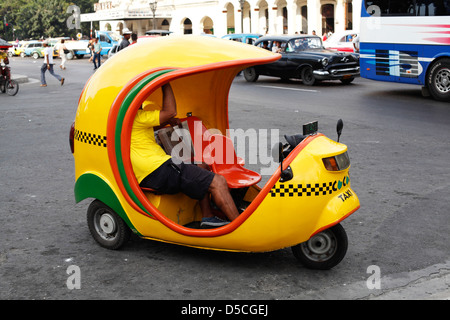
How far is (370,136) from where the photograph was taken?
959cm

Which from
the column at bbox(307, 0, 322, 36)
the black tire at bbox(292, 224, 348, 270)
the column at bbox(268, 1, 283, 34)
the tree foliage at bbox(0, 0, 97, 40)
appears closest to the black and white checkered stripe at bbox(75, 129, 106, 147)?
the black tire at bbox(292, 224, 348, 270)

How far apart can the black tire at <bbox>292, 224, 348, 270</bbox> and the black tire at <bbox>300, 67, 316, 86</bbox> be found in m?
14.6

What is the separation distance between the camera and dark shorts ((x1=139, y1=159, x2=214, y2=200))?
443cm

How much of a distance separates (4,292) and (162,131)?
169 cm

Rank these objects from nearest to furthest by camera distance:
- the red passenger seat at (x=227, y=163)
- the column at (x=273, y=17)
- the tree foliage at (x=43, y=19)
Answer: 1. the red passenger seat at (x=227, y=163)
2. the column at (x=273, y=17)
3. the tree foliage at (x=43, y=19)

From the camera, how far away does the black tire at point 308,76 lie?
18469mm

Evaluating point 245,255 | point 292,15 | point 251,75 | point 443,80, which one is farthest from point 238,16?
point 245,255

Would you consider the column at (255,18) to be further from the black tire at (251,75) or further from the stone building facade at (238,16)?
the black tire at (251,75)

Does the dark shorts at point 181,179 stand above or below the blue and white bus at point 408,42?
below

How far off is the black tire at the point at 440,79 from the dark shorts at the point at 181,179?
10753mm

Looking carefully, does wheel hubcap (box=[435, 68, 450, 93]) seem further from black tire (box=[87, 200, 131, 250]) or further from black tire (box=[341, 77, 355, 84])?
black tire (box=[87, 200, 131, 250])

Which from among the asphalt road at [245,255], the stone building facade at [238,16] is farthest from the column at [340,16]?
the asphalt road at [245,255]

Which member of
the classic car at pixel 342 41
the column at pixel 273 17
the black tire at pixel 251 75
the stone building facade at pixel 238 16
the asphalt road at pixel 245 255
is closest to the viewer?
the asphalt road at pixel 245 255

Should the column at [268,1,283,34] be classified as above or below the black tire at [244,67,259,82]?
above
